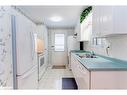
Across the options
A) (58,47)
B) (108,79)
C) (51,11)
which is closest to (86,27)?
(51,11)

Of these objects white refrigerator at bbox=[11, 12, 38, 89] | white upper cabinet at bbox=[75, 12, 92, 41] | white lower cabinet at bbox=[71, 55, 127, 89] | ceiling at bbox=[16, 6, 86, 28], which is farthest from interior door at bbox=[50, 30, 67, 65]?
white lower cabinet at bbox=[71, 55, 127, 89]

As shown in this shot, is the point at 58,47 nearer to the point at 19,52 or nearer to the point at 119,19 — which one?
the point at 19,52

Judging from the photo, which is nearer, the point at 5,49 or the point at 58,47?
the point at 5,49

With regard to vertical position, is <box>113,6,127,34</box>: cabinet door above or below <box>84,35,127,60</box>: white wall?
above

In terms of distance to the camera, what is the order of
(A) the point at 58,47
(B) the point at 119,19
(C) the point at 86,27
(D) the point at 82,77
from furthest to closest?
1. (A) the point at 58,47
2. (C) the point at 86,27
3. (D) the point at 82,77
4. (B) the point at 119,19

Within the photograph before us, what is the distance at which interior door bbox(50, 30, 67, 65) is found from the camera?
7848 mm

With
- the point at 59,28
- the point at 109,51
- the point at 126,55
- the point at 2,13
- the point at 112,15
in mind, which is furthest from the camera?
the point at 59,28

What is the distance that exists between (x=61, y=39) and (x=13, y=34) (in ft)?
20.0

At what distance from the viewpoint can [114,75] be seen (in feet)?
5.89

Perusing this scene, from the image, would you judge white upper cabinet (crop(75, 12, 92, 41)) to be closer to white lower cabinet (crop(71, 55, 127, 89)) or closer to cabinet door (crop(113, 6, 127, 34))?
cabinet door (crop(113, 6, 127, 34))

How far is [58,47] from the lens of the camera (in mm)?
7902

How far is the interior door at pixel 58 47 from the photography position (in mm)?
7848

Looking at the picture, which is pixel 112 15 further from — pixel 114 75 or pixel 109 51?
pixel 109 51
